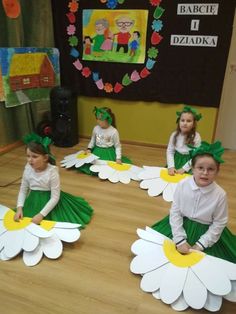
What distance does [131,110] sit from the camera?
337cm

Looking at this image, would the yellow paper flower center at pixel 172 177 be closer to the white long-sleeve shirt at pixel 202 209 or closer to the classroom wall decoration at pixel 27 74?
the white long-sleeve shirt at pixel 202 209

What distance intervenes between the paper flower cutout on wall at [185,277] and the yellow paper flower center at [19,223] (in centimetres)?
54

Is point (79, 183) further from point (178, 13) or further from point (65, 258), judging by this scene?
point (178, 13)

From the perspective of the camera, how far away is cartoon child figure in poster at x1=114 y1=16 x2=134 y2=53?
304 centimetres

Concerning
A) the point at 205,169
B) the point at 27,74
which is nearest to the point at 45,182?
the point at 205,169

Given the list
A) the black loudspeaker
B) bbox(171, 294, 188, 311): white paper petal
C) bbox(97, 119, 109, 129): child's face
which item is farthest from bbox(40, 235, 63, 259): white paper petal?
the black loudspeaker

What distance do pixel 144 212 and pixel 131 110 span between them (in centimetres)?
162

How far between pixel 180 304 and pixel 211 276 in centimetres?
19

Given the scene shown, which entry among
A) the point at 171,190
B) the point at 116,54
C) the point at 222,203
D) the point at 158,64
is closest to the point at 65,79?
the point at 116,54

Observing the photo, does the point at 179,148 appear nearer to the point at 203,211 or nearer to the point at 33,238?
the point at 203,211

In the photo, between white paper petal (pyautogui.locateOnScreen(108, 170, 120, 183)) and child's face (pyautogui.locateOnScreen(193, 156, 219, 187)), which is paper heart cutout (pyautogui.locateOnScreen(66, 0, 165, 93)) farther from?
child's face (pyautogui.locateOnScreen(193, 156, 219, 187))

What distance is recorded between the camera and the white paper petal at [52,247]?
155cm

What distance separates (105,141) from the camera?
105 inches

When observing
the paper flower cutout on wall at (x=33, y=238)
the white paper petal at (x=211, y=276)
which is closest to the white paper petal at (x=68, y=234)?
the paper flower cutout on wall at (x=33, y=238)
